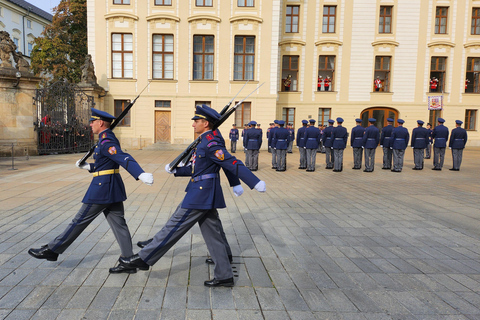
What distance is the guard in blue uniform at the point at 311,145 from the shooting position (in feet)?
44.2

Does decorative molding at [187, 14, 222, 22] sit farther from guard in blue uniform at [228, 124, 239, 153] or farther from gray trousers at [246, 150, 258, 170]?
gray trousers at [246, 150, 258, 170]

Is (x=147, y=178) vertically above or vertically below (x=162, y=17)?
below

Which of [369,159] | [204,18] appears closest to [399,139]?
[369,159]

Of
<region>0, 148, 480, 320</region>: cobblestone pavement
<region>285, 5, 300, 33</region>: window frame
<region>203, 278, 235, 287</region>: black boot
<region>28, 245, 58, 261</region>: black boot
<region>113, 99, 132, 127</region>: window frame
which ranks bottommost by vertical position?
<region>0, 148, 480, 320</region>: cobblestone pavement

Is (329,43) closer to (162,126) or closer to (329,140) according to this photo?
(162,126)

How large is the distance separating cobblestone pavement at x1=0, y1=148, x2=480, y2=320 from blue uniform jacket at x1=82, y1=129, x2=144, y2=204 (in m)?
0.83

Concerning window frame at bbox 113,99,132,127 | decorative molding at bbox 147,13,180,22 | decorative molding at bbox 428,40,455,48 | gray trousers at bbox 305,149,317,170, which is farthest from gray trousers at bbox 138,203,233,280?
decorative molding at bbox 428,40,455,48

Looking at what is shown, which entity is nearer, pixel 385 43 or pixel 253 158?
pixel 253 158

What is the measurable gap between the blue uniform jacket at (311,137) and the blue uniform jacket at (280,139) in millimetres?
814

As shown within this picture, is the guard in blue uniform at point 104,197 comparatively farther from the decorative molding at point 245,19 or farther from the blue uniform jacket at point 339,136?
the decorative molding at point 245,19

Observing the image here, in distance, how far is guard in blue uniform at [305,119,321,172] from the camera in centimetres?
1348

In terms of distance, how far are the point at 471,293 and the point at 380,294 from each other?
0.94 m

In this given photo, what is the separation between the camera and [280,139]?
44.2ft

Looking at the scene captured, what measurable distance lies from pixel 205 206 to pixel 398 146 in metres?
12.0
